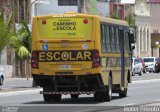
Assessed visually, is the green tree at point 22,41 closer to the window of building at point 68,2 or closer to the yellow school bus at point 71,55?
the yellow school bus at point 71,55

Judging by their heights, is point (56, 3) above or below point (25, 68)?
above

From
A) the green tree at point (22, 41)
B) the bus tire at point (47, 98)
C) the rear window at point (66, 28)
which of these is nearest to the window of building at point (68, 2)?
the green tree at point (22, 41)

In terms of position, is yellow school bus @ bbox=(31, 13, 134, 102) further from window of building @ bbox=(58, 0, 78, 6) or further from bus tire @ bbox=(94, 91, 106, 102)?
window of building @ bbox=(58, 0, 78, 6)

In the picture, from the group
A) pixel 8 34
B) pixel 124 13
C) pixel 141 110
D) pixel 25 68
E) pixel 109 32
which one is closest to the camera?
pixel 141 110

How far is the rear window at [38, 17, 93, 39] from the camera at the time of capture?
1030 inches

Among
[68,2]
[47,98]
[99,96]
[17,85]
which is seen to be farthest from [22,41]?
[68,2]

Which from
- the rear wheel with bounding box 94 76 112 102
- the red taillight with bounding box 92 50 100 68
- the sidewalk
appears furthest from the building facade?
the red taillight with bounding box 92 50 100 68

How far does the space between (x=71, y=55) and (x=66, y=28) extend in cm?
103

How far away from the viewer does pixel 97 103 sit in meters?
25.8

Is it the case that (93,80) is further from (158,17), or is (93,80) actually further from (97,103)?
(158,17)

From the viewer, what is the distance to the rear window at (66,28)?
2616cm

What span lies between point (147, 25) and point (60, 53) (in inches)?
2941

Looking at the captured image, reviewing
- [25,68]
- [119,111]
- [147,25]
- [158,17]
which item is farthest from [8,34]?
[158,17]

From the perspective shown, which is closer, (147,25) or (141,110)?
(141,110)
